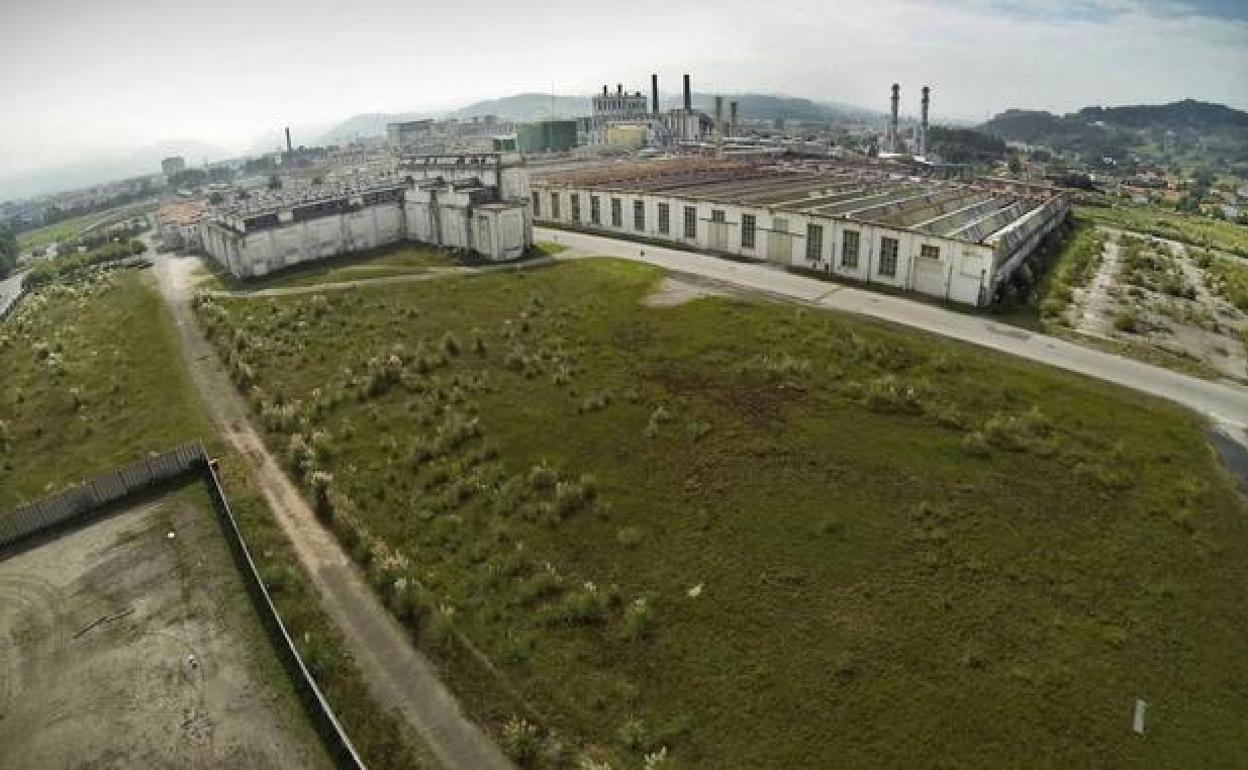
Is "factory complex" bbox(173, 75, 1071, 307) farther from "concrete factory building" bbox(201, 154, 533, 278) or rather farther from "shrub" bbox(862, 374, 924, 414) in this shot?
"shrub" bbox(862, 374, 924, 414)

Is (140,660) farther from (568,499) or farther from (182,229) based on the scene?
(182,229)

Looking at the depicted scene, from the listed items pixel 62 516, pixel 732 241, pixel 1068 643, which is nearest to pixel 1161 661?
pixel 1068 643

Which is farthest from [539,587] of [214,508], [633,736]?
[214,508]

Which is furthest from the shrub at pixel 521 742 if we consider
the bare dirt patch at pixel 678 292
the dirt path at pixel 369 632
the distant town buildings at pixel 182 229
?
the distant town buildings at pixel 182 229

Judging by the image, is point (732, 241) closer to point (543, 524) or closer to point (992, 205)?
point (992, 205)

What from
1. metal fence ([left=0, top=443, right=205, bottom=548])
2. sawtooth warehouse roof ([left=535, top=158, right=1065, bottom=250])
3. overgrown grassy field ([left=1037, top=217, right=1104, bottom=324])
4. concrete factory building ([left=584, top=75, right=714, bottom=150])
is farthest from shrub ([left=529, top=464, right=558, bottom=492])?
concrete factory building ([left=584, top=75, right=714, bottom=150])
